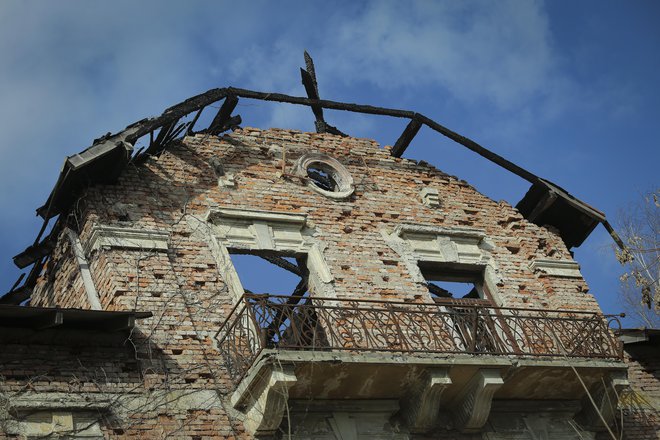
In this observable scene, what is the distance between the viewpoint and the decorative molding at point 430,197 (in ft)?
45.9

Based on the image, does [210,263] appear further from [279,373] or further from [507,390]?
[507,390]

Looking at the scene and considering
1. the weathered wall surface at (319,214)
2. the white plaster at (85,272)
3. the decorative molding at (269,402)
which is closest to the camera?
the decorative molding at (269,402)

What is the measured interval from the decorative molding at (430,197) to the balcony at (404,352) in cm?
224

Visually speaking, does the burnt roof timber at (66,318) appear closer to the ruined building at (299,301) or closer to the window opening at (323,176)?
the ruined building at (299,301)

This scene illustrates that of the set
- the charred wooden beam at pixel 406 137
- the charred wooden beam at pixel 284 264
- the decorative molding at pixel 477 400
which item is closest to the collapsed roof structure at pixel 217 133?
the charred wooden beam at pixel 406 137

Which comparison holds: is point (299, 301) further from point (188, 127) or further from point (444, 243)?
point (188, 127)

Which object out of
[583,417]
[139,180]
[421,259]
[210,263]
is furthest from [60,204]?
[583,417]

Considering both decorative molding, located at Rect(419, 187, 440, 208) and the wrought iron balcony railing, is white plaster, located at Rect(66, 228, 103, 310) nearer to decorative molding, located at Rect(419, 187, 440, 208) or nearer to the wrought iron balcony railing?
the wrought iron balcony railing

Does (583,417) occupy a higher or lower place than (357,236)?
lower

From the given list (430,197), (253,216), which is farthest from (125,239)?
(430,197)

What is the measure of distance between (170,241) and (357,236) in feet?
8.65

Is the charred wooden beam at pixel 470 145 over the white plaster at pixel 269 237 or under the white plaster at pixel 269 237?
over

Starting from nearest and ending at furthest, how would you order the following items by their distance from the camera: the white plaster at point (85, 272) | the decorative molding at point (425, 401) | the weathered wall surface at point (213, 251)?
the weathered wall surface at point (213, 251), the decorative molding at point (425, 401), the white plaster at point (85, 272)

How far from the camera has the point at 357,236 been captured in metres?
12.8
